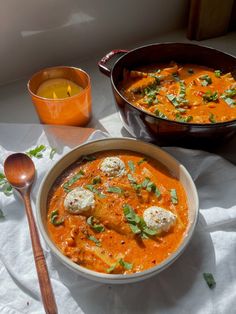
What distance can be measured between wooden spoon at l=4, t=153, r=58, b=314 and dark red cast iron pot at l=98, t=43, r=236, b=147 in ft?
0.87

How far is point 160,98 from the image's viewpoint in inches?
38.5

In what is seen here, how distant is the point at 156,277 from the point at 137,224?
105 millimetres

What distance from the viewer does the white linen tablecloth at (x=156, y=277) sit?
26.3 inches

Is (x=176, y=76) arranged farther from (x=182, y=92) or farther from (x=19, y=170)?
(x=19, y=170)

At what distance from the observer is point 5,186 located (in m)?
0.86

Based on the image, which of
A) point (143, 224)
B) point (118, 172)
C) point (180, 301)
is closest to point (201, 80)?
point (118, 172)

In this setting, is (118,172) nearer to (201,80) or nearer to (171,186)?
(171,186)

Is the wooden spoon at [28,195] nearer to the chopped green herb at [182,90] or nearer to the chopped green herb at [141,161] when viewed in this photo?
the chopped green herb at [141,161]

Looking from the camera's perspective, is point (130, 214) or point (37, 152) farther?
point (37, 152)

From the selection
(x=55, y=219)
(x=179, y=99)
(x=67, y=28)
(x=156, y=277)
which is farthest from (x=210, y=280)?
(x=67, y=28)

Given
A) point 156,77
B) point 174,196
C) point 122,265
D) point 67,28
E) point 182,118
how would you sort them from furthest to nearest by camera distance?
point 67,28 < point 156,77 < point 182,118 < point 174,196 < point 122,265

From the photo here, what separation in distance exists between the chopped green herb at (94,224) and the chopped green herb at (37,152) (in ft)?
0.90

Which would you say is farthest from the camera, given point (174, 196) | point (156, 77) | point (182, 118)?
point (156, 77)

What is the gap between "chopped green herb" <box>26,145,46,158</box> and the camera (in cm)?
93
